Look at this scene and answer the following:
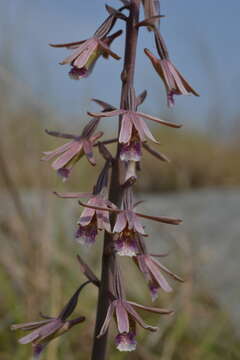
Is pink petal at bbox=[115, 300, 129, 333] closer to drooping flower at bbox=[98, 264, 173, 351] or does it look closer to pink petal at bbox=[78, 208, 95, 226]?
drooping flower at bbox=[98, 264, 173, 351]

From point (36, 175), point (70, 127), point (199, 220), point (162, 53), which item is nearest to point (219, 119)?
point (199, 220)

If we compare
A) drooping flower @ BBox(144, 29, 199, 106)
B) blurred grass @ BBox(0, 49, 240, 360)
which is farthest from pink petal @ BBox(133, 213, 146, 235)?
blurred grass @ BBox(0, 49, 240, 360)

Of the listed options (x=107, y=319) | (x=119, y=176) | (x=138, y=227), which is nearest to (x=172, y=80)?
(x=119, y=176)

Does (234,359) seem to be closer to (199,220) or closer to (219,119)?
(199,220)

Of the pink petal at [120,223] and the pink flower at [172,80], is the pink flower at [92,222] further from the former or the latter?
the pink flower at [172,80]

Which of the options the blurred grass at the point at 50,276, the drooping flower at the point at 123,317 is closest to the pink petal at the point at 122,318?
the drooping flower at the point at 123,317

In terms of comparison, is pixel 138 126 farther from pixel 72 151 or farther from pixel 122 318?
pixel 122 318

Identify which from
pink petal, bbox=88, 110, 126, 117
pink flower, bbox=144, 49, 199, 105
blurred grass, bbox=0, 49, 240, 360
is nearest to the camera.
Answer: pink petal, bbox=88, 110, 126, 117
